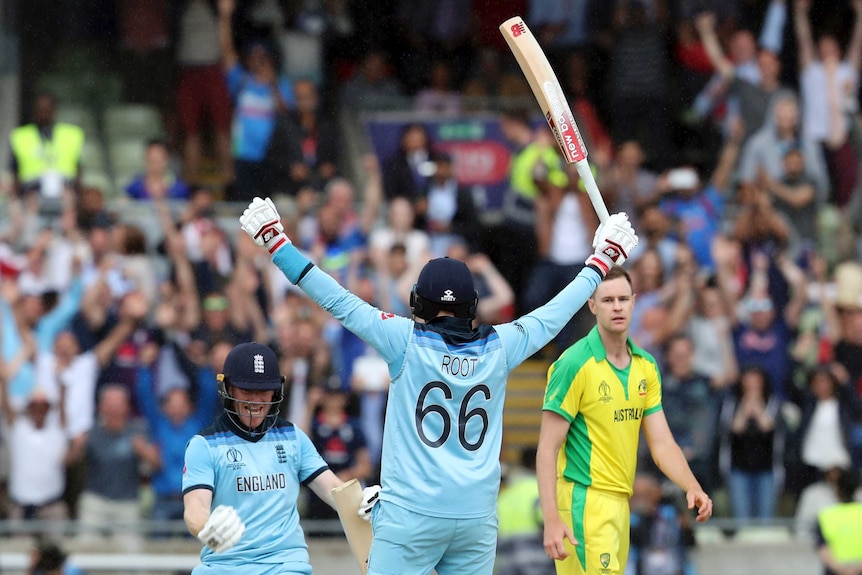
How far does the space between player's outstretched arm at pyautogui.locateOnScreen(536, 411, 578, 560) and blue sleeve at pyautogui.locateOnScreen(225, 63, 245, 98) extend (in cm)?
938

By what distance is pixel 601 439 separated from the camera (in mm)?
8328

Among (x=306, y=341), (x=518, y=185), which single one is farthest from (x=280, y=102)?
(x=306, y=341)

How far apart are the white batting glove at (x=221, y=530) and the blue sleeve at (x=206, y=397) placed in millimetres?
6401

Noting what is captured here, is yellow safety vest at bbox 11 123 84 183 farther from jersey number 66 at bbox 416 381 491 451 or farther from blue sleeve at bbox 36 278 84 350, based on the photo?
jersey number 66 at bbox 416 381 491 451

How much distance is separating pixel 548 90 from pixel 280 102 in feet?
26.6

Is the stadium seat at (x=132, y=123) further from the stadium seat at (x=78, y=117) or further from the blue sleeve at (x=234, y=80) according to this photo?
the blue sleeve at (x=234, y=80)

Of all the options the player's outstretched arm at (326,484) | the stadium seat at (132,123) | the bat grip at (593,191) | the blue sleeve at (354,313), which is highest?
the stadium seat at (132,123)

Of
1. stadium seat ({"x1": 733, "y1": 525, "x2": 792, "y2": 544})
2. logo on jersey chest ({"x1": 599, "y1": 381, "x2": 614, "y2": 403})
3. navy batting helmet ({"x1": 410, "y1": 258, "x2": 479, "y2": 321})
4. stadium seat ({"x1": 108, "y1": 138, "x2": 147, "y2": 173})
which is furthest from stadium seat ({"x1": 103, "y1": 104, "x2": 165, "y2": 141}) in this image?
navy batting helmet ({"x1": 410, "y1": 258, "x2": 479, "y2": 321})

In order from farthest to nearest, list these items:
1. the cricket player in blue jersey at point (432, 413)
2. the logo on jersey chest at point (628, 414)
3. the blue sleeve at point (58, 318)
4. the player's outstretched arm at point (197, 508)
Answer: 1. the blue sleeve at point (58, 318)
2. the logo on jersey chest at point (628, 414)
3. the cricket player in blue jersey at point (432, 413)
4. the player's outstretched arm at point (197, 508)

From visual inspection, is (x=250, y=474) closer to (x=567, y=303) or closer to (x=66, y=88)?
(x=567, y=303)

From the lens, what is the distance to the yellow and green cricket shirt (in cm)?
828

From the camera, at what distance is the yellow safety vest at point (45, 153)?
628 inches

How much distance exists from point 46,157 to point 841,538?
9.01m

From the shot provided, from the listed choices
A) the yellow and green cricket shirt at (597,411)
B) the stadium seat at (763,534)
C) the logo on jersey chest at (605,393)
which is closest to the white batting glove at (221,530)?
the yellow and green cricket shirt at (597,411)
